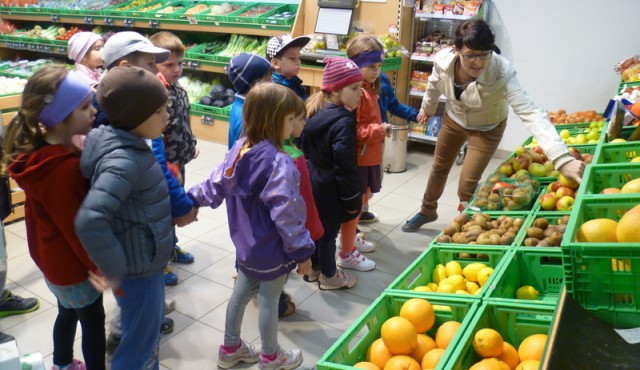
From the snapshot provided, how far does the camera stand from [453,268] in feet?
6.90

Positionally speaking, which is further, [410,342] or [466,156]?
[466,156]

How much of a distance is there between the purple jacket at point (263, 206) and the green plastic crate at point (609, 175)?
1047 mm

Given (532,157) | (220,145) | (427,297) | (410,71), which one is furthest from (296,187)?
(220,145)

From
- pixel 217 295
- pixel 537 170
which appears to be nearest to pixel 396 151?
pixel 537 170

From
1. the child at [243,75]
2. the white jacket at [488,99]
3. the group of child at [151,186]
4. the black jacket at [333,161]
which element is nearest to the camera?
the group of child at [151,186]

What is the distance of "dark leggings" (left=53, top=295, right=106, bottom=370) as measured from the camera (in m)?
1.97

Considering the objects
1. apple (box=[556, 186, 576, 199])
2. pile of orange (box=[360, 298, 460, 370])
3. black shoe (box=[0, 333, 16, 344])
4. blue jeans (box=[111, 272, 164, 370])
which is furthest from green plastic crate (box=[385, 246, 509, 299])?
black shoe (box=[0, 333, 16, 344])

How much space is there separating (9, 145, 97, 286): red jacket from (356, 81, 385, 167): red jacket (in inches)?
64.7

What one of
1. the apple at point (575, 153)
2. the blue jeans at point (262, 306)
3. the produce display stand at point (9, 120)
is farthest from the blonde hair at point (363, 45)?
the produce display stand at point (9, 120)

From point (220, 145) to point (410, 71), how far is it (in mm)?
2373

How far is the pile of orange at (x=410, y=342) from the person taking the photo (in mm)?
1526

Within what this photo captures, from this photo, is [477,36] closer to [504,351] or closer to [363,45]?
[363,45]

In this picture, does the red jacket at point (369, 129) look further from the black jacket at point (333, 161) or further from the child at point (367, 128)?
the black jacket at point (333, 161)

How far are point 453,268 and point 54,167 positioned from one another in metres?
1.53
